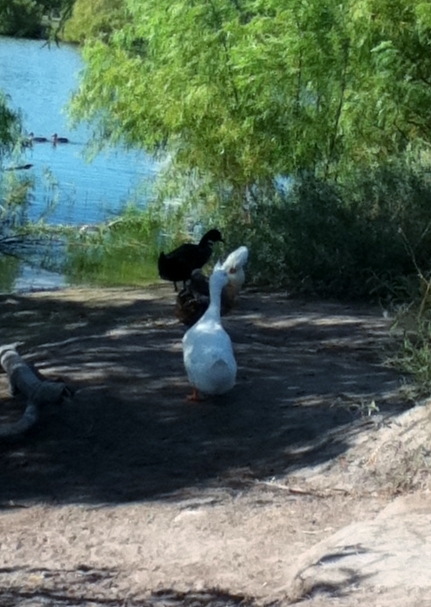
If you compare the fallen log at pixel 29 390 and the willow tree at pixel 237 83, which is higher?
the willow tree at pixel 237 83

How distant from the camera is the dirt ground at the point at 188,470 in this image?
5.93 meters

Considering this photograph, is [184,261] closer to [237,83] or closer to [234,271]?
[234,271]

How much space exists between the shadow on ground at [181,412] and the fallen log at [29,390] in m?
0.08

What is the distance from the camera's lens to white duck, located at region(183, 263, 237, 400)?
8312 mm

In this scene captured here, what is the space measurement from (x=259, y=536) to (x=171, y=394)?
283 centimetres

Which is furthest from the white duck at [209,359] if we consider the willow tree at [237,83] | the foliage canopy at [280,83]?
the willow tree at [237,83]

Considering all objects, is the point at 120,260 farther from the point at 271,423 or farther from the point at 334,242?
the point at 271,423

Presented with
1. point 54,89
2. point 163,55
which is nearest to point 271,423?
point 163,55

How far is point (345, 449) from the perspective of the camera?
290 inches

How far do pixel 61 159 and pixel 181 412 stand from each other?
22.9 m

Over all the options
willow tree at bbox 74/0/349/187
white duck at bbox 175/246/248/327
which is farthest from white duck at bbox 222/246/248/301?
willow tree at bbox 74/0/349/187

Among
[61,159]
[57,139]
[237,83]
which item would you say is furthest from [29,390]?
[57,139]

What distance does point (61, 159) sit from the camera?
101ft

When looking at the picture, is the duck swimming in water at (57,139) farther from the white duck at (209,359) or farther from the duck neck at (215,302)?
the white duck at (209,359)
